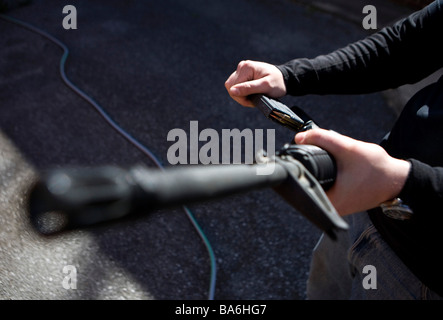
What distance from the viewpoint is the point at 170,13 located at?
425 centimetres

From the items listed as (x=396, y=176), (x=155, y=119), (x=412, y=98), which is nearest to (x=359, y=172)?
(x=396, y=176)

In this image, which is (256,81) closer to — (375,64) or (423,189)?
(375,64)

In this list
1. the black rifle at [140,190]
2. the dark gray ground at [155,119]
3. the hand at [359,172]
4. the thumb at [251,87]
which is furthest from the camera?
the dark gray ground at [155,119]

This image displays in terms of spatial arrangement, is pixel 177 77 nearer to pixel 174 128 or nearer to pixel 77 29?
pixel 174 128

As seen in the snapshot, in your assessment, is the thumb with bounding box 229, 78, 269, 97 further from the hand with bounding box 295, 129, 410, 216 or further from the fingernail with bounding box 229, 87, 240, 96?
the hand with bounding box 295, 129, 410, 216

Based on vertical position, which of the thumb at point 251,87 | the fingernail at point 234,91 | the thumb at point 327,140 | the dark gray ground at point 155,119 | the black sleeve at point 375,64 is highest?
the black sleeve at point 375,64

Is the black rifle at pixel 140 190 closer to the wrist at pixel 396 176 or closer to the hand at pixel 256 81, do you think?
the wrist at pixel 396 176

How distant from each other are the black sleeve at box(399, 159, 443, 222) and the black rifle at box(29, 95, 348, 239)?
0.24 metres

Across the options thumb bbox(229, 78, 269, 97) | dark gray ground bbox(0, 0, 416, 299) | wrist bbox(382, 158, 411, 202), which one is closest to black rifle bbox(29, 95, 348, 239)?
dark gray ground bbox(0, 0, 416, 299)

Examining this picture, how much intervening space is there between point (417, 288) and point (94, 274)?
1.32 metres

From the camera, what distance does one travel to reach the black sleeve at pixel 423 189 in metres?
0.77

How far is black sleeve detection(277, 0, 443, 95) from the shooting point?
1093mm

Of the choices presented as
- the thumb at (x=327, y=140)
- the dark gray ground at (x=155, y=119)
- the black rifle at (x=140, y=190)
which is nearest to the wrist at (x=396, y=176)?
the thumb at (x=327, y=140)
